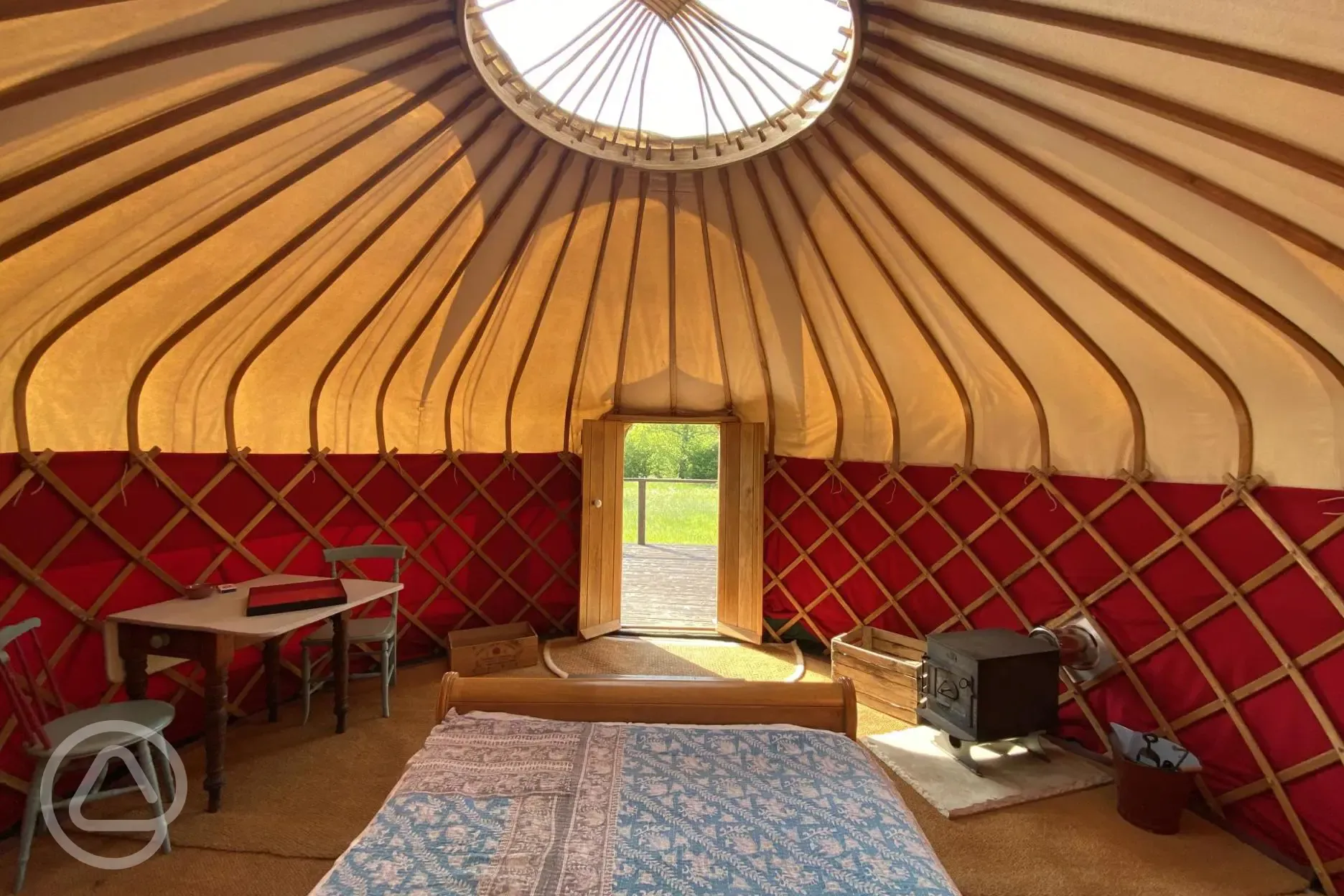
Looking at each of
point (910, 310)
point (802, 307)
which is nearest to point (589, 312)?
point (802, 307)

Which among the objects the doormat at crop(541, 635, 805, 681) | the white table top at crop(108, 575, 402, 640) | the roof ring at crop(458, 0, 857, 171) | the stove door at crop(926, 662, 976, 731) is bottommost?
the doormat at crop(541, 635, 805, 681)

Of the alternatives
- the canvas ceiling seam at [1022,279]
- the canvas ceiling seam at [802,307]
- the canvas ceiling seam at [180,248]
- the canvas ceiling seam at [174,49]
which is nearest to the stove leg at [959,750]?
the canvas ceiling seam at [1022,279]

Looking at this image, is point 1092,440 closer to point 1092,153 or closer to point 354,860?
point 1092,153

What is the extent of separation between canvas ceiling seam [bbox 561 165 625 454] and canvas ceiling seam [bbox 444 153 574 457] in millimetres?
208

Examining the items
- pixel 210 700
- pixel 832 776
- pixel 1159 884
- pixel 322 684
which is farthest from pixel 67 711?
pixel 1159 884

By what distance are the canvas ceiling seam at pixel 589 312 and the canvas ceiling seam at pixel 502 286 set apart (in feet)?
0.68

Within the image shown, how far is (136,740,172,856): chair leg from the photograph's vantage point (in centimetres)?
211

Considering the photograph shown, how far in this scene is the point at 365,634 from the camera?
3043 mm

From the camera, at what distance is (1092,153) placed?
1.87m

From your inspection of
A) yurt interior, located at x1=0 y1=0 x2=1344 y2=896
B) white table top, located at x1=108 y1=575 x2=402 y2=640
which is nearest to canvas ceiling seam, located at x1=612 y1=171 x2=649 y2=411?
yurt interior, located at x1=0 y1=0 x2=1344 y2=896

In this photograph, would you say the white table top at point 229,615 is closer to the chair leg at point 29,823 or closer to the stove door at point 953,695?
the chair leg at point 29,823

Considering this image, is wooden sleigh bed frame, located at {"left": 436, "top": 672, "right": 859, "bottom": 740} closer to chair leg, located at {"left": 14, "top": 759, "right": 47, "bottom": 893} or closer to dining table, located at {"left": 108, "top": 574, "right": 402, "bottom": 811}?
dining table, located at {"left": 108, "top": 574, "right": 402, "bottom": 811}

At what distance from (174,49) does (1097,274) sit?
2.62 metres

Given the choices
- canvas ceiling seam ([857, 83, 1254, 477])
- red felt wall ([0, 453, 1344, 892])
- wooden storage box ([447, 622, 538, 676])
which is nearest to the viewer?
canvas ceiling seam ([857, 83, 1254, 477])
